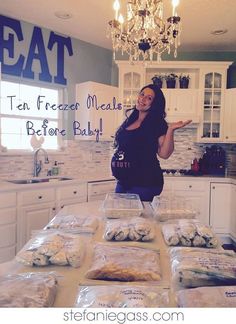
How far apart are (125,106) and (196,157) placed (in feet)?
3.70

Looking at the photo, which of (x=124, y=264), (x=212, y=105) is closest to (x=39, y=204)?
(x=124, y=264)

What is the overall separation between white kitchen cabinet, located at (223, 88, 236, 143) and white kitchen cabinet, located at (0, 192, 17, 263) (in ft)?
8.26

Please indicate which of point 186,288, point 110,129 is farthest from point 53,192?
point 186,288

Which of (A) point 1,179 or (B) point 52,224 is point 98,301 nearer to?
(B) point 52,224

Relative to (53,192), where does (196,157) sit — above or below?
above

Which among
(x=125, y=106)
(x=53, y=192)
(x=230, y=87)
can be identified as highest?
(x=230, y=87)

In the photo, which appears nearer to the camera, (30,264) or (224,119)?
(30,264)

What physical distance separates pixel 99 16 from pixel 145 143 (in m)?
1.45

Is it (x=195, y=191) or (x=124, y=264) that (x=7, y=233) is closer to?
(x=124, y=264)

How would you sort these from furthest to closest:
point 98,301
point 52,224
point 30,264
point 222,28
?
point 222,28, point 52,224, point 30,264, point 98,301

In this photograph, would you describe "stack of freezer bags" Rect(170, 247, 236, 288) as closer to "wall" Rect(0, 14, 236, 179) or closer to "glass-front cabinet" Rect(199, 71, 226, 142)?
"wall" Rect(0, 14, 236, 179)

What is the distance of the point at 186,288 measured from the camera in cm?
71

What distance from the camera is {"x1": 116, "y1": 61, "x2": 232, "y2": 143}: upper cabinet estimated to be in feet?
11.8

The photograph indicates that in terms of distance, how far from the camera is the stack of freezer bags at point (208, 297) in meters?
0.61
